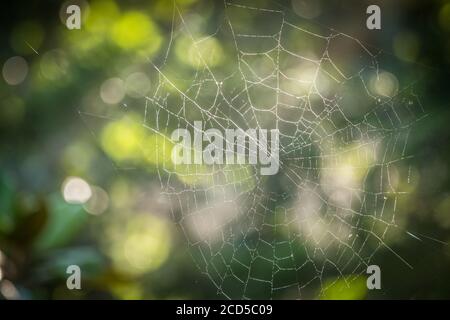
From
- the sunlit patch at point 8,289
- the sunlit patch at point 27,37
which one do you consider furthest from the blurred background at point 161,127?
the sunlit patch at point 8,289

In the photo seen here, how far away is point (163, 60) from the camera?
1.64 m

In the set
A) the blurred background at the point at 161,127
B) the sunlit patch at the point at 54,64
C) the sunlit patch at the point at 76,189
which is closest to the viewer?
the sunlit patch at the point at 76,189

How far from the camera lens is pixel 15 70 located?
1560mm

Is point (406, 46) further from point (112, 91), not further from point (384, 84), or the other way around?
point (112, 91)

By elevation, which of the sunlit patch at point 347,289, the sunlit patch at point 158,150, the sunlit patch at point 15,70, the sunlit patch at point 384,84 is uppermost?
the sunlit patch at point 15,70

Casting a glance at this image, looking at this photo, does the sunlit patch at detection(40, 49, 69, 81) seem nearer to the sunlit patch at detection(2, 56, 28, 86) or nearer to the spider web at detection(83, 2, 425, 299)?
the sunlit patch at detection(2, 56, 28, 86)

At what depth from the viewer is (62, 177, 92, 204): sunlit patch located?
1.38m

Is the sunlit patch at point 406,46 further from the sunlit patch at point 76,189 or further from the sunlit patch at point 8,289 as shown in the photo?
the sunlit patch at point 8,289

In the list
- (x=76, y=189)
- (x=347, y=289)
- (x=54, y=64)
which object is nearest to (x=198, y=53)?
(x=54, y=64)

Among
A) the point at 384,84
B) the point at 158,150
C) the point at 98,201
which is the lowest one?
the point at 98,201

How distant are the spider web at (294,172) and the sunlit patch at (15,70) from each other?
0.36 metres

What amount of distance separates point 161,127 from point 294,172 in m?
0.38

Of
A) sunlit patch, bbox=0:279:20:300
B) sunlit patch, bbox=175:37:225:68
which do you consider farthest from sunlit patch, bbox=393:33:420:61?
sunlit patch, bbox=0:279:20:300

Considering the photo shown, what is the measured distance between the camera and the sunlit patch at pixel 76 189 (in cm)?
138
